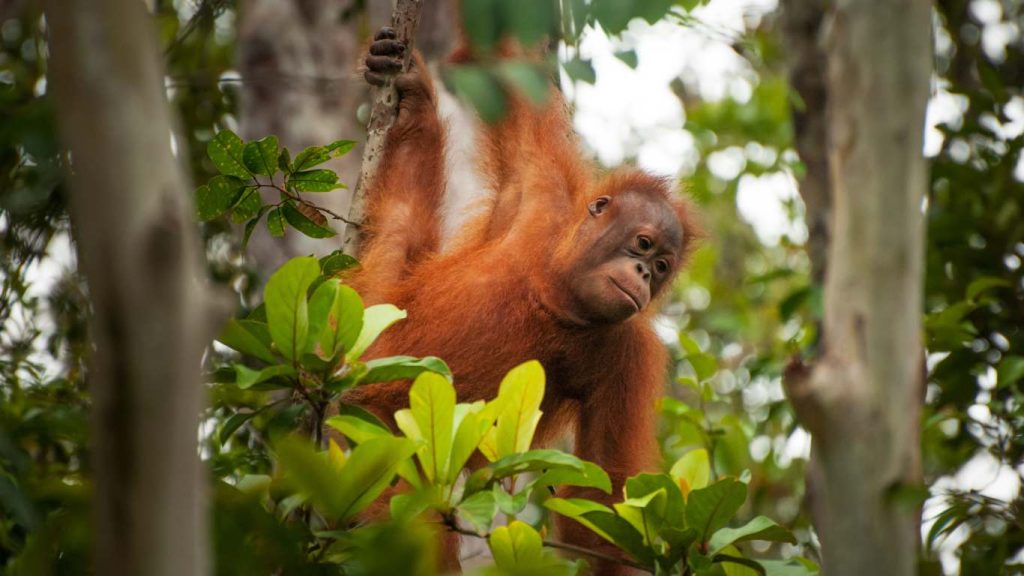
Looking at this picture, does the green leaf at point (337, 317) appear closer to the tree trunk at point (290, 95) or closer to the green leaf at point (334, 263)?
the green leaf at point (334, 263)

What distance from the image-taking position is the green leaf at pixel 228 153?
9.70 ft

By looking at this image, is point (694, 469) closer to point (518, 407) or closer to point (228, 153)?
point (518, 407)

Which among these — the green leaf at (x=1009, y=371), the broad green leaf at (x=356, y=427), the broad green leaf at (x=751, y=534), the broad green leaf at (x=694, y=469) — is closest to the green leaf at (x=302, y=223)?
the broad green leaf at (x=356, y=427)

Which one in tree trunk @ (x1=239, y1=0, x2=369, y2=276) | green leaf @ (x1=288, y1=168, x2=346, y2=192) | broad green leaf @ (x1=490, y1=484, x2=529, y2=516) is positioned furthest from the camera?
tree trunk @ (x1=239, y1=0, x2=369, y2=276)

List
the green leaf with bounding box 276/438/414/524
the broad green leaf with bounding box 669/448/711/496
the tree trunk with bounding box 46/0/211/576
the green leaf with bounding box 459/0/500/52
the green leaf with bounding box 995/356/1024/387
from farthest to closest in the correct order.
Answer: the green leaf with bounding box 995/356/1024/387 < the broad green leaf with bounding box 669/448/711/496 < the green leaf with bounding box 276/438/414/524 < the green leaf with bounding box 459/0/500/52 < the tree trunk with bounding box 46/0/211/576

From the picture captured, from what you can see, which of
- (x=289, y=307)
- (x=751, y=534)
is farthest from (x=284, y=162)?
(x=751, y=534)

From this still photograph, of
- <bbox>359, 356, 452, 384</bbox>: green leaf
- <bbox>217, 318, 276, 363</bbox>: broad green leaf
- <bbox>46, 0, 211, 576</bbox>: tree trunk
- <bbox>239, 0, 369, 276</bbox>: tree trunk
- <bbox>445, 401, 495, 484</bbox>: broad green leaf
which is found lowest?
<bbox>46, 0, 211, 576</bbox>: tree trunk

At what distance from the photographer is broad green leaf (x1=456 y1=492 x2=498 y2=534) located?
2.30 meters

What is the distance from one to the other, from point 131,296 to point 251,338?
1.40 metres

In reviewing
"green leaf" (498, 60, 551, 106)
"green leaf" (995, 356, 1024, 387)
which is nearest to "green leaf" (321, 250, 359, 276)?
"green leaf" (498, 60, 551, 106)

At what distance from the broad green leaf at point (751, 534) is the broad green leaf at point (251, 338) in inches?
44.9

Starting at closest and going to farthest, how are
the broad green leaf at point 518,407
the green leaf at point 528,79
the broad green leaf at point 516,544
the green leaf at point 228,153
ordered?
the green leaf at point 528,79 < the broad green leaf at point 516,544 < the broad green leaf at point 518,407 < the green leaf at point 228,153

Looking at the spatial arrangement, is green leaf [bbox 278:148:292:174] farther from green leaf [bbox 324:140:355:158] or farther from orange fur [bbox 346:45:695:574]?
orange fur [bbox 346:45:695:574]

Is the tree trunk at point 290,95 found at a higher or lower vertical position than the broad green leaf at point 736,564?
higher
